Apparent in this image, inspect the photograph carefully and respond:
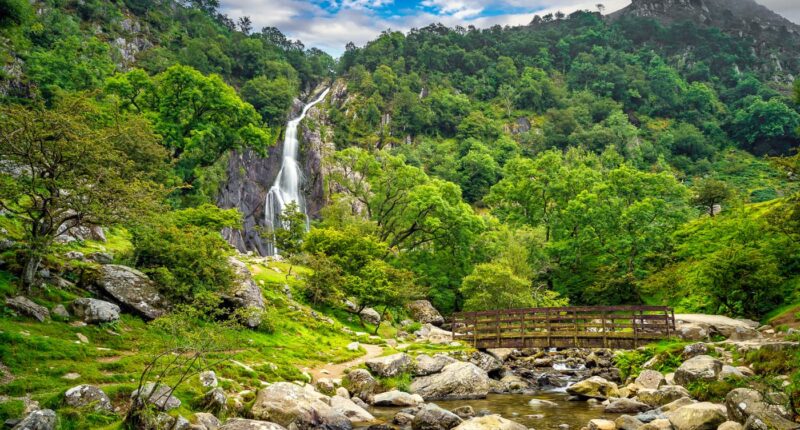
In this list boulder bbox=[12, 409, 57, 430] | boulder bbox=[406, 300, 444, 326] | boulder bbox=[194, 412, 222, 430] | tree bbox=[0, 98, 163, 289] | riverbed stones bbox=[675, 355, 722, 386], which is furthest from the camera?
boulder bbox=[406, 300, 444, 326]

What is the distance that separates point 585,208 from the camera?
46.0 m

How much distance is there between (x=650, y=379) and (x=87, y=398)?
60.9ft

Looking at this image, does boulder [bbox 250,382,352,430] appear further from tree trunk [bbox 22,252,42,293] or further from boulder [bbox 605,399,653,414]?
boulder [bbox 605,399,653,414]

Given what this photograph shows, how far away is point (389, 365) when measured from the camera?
70.3ft

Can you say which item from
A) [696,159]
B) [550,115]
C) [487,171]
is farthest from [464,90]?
[696,159]

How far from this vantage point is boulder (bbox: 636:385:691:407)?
53.8 feet

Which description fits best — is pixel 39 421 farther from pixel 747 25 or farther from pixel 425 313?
pixel 747 25

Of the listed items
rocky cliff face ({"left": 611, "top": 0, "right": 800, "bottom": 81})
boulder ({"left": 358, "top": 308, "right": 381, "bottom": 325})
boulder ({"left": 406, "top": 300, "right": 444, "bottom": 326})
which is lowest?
boulder ({"left": 406, "top": 300, "right": 444, "bottom": 326})

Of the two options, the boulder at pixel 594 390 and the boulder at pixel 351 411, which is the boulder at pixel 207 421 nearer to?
the boulder at pixel 351 411

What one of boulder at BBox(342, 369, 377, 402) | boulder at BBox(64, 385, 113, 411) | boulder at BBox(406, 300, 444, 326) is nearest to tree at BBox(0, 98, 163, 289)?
boulder at BBox(64, 385, 113, 411)

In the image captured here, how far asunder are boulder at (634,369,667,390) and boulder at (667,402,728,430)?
511cm

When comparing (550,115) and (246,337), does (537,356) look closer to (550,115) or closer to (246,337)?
(246,337)

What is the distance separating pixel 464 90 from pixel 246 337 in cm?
11031

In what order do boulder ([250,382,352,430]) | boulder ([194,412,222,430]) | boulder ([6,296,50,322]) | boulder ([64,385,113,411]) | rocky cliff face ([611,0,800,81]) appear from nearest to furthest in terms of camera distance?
1. boulder ([64,385,113,411])
2. boulder ([194,412,222,430])
3. boulder ([250,382,352,430])
4. boulder ([6,296,50,322])
5. rocky cliff face ([611,0,800,81])
